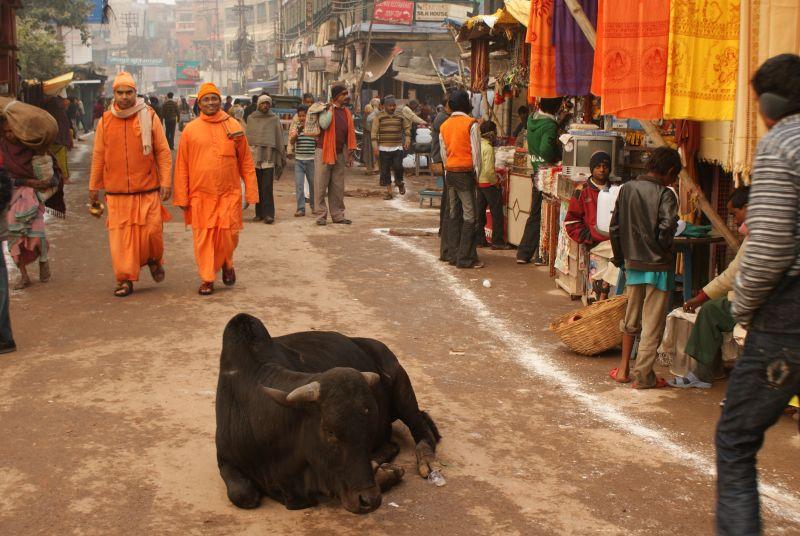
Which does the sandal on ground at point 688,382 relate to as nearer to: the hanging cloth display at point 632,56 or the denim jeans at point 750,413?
the hanging cloth display at point 632,56

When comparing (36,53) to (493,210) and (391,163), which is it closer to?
(391,163)

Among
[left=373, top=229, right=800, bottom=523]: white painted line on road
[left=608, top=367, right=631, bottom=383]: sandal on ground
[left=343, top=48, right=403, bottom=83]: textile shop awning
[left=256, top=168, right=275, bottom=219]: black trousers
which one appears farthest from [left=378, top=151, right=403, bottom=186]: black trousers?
[left=343, top=48, right=403, bottom=83]: textile shop awning

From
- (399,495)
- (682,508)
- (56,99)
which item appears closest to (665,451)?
(682,508)

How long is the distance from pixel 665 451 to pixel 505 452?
88cm

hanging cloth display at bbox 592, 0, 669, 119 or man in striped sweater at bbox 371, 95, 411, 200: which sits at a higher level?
hanging cloth display at bbox 592, 0, 669, 119

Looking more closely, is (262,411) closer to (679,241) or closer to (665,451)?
(665,451)

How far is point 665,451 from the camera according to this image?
5414 millimetres

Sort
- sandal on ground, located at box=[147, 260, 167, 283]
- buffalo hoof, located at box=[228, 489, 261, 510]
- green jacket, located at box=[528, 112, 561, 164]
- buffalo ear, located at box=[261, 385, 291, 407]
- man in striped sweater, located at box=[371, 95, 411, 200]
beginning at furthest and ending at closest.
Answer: man in striped sweater, located at box=[371, 95, 411, 200], green jacket, located at box=[528, 112, 561, 164], sandal on ground, located at box=[147, 260, 167, 283], buffalo hoof, located at box=[228, 489, 261, 510], buffalo ear, located at box=[261, 385, 291, 407]

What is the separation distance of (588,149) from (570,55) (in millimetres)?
1323

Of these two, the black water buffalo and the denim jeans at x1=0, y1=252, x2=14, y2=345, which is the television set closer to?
the black water buffalo

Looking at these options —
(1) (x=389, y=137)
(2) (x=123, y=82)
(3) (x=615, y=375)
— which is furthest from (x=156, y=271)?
(1) (x=389, y=137)

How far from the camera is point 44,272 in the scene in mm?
9914

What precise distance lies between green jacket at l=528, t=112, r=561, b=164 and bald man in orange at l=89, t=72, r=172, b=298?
4.16 m

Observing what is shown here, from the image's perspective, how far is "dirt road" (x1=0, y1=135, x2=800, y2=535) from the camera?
14.8 feet
